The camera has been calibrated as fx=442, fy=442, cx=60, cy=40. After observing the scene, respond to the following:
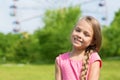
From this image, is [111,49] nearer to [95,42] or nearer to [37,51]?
[37,51]

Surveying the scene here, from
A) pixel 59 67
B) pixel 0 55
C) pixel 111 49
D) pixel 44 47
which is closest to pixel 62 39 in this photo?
pixel 44 47

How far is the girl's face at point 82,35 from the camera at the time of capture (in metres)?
3.62

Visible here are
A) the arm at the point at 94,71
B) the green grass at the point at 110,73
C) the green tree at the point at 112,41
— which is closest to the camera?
the arm at the point at 94,71

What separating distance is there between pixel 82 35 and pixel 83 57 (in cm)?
19

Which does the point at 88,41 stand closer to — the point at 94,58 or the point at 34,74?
the point at 94,58

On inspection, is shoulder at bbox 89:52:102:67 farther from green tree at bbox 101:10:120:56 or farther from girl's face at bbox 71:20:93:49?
green tree at bbox 101:10:120:56

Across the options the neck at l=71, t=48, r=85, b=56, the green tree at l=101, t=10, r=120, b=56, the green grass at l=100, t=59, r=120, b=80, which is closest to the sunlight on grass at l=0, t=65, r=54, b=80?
the green grass at l=100, t=59, r=120, b=80

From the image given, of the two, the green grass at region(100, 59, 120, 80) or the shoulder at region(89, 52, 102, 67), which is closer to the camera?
the shoulder at region(89, 52, 102, 67)

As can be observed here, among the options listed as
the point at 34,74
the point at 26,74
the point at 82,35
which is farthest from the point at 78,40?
the point at 34,74

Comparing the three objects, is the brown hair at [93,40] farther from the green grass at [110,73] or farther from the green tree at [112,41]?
the green tree at [112,41]

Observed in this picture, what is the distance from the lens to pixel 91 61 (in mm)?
3629

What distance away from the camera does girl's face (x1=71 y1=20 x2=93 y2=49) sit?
3625 millimetres

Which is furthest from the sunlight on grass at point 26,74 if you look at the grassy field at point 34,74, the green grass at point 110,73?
the green grass at point 110,73

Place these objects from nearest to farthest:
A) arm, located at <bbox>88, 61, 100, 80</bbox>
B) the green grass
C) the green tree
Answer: arm, located at <bbox>88, 61, 100, 80</bbox> < the green grass < the green tree
